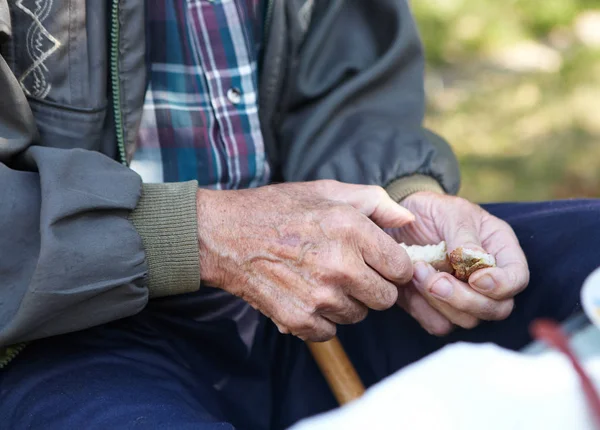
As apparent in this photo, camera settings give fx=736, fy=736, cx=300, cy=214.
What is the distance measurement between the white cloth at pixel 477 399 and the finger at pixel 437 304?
0.60m

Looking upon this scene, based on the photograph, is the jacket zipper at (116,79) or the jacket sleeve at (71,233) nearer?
the jacket sleeve at (71,233)

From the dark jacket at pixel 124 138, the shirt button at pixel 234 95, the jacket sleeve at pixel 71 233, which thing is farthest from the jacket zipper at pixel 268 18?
the jacket sleeve at pixel 71 233

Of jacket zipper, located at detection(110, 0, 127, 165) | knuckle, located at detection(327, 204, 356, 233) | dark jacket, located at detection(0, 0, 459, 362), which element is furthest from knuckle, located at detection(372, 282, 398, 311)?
jacket zipper, located at detection(110, 0, 127, 165)

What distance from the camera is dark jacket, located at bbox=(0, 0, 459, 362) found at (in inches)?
38.6

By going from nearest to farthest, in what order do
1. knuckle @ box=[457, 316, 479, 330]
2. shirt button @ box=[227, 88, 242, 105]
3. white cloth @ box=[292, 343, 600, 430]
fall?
1. white cloth @ box=[292, 343, 600, 430]
2. knuckle @ box=[457, 316, 479, 330]
3. shirt button @ box=[227, 88, 242, 105]

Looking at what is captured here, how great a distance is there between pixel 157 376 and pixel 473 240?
21.5 inches

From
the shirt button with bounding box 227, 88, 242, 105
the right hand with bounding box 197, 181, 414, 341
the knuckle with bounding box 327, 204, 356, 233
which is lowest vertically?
the right hand with bounding box 197, 181, 414, 341

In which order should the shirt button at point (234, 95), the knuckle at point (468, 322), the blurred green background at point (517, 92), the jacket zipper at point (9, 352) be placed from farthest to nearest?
the blurred green background at point (517, 92) → the shirt button at point (234, 95) → the knuckle at point (468, 322) → the jacket zipper at point (9, 352)

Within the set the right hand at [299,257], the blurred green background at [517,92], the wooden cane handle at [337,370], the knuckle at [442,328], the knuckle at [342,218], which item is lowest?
the blurred green background at [517,92]

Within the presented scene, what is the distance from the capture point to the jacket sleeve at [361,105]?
55.2 inches

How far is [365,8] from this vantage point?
1.52m

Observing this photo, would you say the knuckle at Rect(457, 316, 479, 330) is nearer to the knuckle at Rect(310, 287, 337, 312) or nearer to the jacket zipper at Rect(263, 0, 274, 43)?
the knuckle at Rect(310, 287, 337, 312)

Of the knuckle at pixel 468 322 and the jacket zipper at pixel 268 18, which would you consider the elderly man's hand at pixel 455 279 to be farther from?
the jacket zipper at pixel 268 18

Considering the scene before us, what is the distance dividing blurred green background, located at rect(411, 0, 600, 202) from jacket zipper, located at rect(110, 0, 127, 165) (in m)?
1.82
